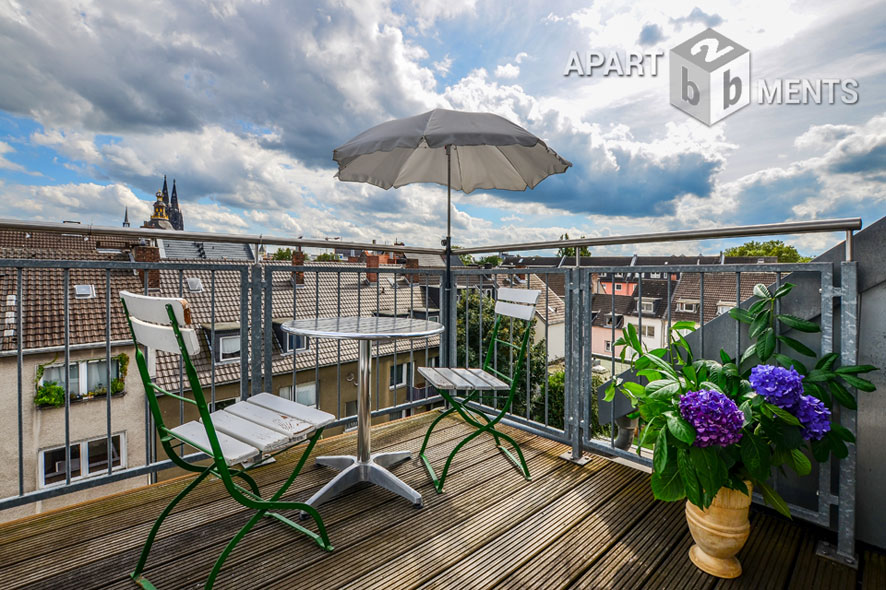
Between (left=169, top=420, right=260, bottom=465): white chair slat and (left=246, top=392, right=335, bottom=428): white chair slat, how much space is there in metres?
0.25

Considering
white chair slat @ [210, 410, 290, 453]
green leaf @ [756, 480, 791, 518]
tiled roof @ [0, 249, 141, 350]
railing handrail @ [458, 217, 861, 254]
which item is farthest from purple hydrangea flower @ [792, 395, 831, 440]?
tiled roof @ [0, 249, 141, 350]

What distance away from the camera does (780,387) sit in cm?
149

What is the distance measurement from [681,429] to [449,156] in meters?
2.05

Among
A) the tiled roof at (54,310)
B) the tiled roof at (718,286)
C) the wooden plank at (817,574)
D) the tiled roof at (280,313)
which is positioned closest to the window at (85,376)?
the tiled roof at (54,310)

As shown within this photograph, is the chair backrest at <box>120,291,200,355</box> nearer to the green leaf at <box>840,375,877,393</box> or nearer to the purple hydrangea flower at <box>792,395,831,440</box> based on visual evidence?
the purple hydrangea flower at <box>792,395,831,440</box>

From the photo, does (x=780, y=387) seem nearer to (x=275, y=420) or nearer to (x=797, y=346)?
(x=797, y=346)

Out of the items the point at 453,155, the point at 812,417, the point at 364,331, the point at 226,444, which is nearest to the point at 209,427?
the point at 226,444

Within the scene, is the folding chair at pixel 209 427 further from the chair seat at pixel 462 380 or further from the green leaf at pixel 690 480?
the green leaf at pixel 690 480

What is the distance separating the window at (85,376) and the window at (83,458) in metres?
1.25

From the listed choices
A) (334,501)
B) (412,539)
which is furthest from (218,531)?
(412,539)

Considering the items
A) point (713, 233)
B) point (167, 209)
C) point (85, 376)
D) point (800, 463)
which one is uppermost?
point (167, 209)

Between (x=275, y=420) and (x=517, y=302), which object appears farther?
(x=517, y=302)

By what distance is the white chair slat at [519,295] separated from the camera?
241 centimetres

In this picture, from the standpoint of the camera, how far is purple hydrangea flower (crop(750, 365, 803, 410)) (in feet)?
4.87
